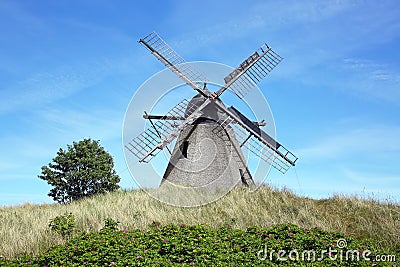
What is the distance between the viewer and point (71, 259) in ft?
21.7

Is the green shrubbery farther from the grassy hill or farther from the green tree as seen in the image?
the green tree

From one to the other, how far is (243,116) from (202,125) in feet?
6.29

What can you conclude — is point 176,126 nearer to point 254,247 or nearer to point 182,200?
point 182,200

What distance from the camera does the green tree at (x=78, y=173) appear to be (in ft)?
71.8

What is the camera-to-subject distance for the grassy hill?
31.9 ft

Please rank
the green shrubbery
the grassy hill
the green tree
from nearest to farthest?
the green shrubbery < the grassy hill < the green tree

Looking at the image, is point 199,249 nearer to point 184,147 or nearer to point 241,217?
point 241,217

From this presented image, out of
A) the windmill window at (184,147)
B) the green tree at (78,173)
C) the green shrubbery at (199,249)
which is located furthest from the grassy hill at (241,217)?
the green tree at (78,173)

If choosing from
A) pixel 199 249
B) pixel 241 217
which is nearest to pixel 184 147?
pixel 241 217

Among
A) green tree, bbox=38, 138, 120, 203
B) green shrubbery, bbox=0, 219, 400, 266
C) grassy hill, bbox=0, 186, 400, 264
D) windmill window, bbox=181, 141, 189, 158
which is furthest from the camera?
green tree, bbox=38, 138, 120, 203

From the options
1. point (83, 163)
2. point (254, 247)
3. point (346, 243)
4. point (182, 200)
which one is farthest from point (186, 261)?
point (83, 163)

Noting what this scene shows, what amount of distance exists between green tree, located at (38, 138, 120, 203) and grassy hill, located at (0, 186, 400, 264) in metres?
8.24

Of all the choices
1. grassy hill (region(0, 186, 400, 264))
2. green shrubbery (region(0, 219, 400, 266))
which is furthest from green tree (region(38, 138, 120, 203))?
green shrubbery (region(0, 219, 400, 266))

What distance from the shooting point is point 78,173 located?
70.4 ft
